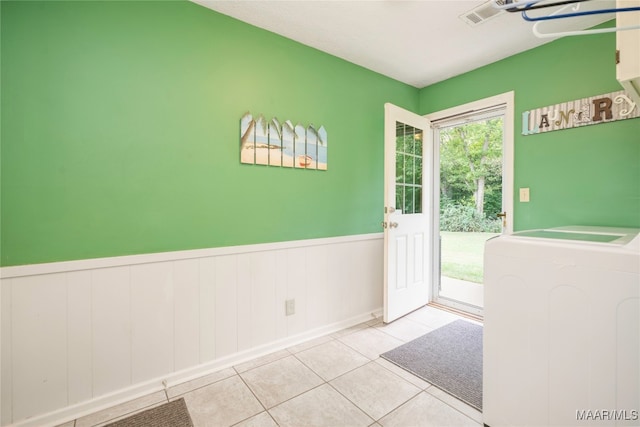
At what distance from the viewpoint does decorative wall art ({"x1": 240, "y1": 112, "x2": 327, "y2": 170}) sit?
2148 millimetres

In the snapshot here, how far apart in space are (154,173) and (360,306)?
7.01ft

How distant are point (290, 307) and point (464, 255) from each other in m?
3.89

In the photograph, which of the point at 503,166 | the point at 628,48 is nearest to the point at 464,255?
the point at 503,166

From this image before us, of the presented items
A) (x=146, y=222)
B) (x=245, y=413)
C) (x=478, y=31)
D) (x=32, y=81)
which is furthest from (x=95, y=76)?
(x=478, y=31)

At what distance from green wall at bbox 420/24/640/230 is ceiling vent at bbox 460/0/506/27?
0.74 meters

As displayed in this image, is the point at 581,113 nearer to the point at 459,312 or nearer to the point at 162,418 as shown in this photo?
the point at 459,312

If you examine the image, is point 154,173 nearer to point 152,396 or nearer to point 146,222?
point 146,222

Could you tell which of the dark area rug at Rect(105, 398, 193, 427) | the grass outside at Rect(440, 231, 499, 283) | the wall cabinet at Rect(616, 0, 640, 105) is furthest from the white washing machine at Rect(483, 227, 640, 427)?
the grass outside at Rect(440, 231, 499, 283)

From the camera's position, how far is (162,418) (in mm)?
1588

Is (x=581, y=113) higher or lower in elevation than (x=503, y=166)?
higher

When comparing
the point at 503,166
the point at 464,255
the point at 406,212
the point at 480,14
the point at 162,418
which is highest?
the point at 480,14

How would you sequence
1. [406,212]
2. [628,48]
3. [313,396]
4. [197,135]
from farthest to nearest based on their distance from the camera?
[406,212]
[197,135]
[313,396]
[628,48]

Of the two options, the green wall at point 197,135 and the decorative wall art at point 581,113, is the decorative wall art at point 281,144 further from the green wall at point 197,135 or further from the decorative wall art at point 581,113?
the decorative wall art at point 581,113

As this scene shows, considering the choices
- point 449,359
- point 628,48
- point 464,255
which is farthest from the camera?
point 464,255
